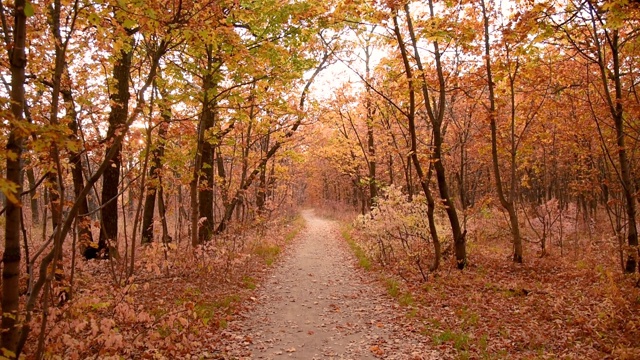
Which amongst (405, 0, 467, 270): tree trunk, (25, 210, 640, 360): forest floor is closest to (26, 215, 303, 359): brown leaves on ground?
(25, 210, 640, 360): forest floor

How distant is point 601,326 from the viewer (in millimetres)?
6301

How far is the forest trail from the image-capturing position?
629cm

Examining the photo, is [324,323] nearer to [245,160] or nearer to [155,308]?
[155,308]

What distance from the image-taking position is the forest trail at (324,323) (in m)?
6.29

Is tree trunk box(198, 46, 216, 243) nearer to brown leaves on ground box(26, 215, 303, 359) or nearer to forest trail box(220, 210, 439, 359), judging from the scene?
brown leaves on ground box(26, 215, 303, 359)

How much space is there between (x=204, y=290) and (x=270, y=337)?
2752 mm

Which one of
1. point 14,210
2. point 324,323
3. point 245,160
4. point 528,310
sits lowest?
point 324,323

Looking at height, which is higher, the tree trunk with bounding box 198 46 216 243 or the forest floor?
the tree trunk with bounding box 198 46 216 243

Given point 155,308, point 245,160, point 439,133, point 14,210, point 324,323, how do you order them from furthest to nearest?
point 245,160
point 439,133
point 324,323
point 155,308
point 14,210

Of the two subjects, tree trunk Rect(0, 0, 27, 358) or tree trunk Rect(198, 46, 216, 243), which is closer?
tree trunk Rect(0, 0, 27, 358)

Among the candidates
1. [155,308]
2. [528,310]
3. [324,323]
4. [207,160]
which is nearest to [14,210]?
[155,308]

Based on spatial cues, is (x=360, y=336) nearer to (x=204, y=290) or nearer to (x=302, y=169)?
(x=204, y=290)

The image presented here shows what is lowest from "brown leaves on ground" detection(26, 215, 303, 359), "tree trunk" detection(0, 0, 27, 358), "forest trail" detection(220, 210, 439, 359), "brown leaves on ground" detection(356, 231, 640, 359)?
"forest trail" detection(220, 210, 439, 359)

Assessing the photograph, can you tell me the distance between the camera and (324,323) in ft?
25.1
